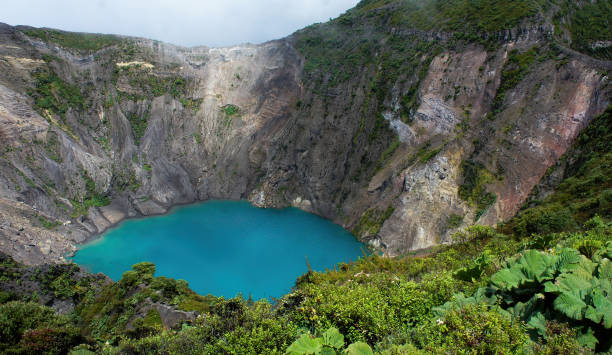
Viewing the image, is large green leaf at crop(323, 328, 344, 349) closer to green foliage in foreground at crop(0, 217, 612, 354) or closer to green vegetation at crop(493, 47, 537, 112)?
green foliage in foreground at crop(0, 217, 612, 354)

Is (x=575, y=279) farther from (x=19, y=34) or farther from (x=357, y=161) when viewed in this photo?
(x=19, y=34)

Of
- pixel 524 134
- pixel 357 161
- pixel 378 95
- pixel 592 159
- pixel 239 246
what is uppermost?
pixel 378 95

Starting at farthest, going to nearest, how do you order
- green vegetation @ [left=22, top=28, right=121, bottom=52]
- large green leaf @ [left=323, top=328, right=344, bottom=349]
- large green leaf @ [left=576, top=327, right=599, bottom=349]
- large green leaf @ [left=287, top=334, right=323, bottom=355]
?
green vegetation @ [left=22, top=28, right=121, bottom=52] → large green leaf @ [left=323, top=328, right=344, bottom=349] → large green leaf @ [left=287, top=334, right=323, bottom=355] → large green leaf @ [left=576, top=327, right=599, bottom=349]

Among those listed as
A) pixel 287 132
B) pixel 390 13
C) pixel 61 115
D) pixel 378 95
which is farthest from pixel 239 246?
pixel 390 13

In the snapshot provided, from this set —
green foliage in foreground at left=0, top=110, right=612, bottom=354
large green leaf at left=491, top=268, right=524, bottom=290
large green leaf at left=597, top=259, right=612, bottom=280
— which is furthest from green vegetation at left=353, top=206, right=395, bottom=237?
large green leaf at left=597, top=259, right=612, bottom=280

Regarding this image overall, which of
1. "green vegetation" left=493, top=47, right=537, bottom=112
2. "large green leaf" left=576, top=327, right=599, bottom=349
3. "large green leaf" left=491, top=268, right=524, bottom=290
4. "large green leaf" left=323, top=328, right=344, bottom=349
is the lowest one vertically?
"large green leaf" left=576, top=327, right=599, bottom=349

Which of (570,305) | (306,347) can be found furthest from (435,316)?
(306,347)

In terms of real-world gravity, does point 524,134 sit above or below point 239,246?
below
